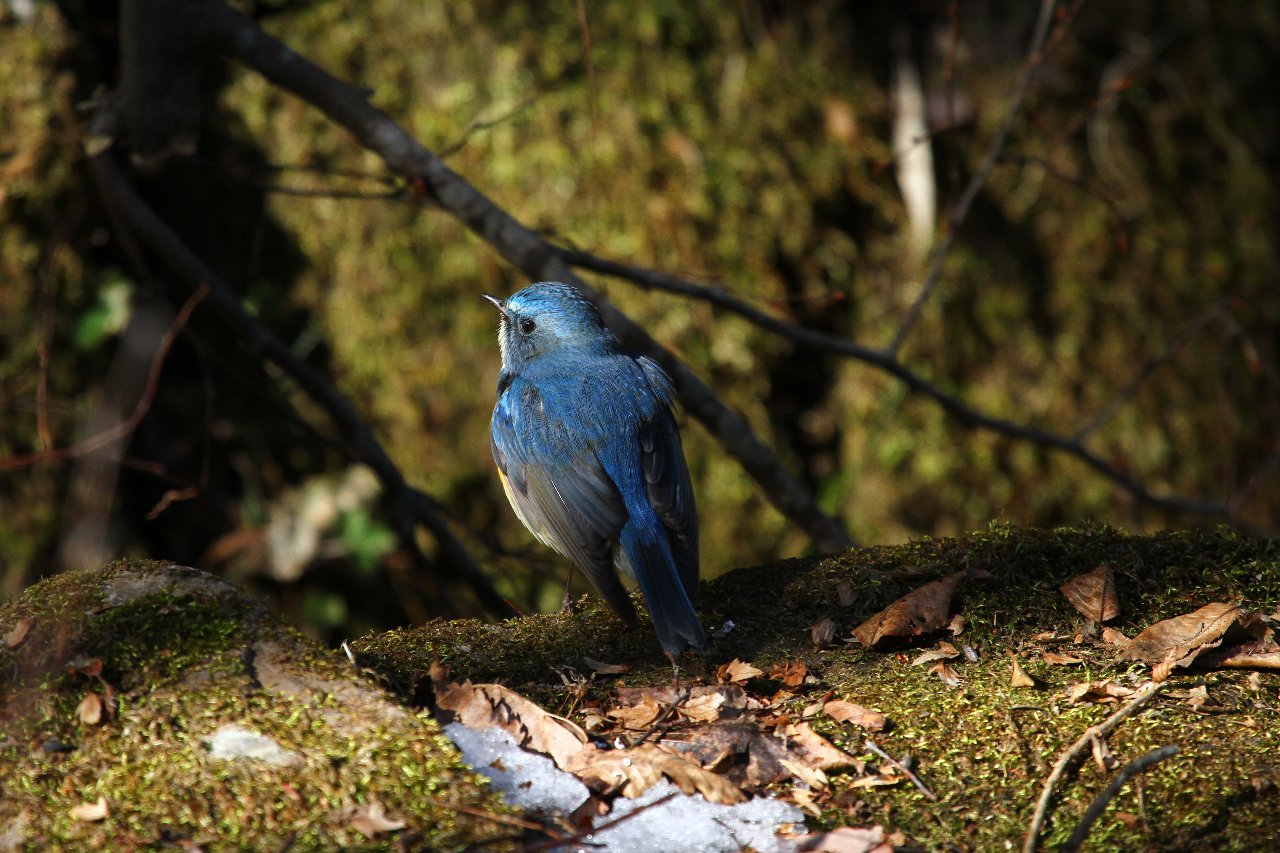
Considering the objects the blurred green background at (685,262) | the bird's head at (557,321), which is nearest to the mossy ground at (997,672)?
the bird's head at (557,321)

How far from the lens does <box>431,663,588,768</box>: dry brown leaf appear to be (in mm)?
2408

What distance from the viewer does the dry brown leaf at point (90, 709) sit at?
224 cm

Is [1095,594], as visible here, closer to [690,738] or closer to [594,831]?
[690,738]

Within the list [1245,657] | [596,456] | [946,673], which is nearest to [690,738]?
[946,673]

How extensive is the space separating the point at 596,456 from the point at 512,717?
120cm

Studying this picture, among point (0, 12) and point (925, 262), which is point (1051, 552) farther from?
point (0, 12)

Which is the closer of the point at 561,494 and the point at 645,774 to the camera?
the point at 645,774

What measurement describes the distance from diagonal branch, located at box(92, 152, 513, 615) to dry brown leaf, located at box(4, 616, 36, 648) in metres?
2.02

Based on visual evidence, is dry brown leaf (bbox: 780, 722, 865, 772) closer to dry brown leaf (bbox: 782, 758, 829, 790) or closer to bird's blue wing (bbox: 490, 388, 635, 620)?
dry brown leaf (bbox: 782, 758, 829, 790)

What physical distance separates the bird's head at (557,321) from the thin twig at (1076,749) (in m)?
2.14

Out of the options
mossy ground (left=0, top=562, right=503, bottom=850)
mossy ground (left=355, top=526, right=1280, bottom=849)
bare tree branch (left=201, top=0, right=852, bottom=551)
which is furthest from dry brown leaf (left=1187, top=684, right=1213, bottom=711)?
bare tree branch (left=201, top=0, right=852, bottom=551)

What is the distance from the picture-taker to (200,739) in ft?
7.21

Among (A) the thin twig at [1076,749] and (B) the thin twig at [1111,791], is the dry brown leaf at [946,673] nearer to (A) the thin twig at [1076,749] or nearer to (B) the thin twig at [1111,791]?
(A) the thin twig at [1076,749]

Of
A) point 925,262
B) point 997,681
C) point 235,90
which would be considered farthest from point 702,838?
point 235,90
